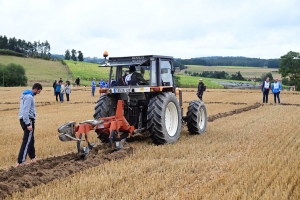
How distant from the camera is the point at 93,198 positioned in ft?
16.6

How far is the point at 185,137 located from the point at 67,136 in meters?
4.06

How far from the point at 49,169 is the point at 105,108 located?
307 cm

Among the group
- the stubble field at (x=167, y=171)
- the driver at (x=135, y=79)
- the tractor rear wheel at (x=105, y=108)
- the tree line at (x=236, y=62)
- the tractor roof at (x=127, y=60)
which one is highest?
the tree line at (x=236, y=62)

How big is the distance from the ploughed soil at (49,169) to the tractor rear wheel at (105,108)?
85cm

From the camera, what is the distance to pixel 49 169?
673 centimetres

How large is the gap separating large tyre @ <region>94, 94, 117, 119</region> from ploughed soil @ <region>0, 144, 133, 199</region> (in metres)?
1.22

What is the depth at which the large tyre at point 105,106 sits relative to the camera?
951 centimetres

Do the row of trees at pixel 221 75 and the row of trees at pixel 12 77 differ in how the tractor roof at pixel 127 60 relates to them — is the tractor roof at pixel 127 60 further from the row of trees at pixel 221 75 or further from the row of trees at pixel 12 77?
the row of trees at pixel 221 75

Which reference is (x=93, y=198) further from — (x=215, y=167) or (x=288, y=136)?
(x=288, y=136)

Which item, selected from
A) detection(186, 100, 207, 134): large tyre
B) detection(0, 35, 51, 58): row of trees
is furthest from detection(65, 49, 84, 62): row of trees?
detection(186, 100, 207, 134): large tyre

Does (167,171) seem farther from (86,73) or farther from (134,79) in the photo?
(86,73)

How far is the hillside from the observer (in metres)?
63.8

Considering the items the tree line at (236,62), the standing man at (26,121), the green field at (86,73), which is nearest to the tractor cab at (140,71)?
the standing man at (26,121)

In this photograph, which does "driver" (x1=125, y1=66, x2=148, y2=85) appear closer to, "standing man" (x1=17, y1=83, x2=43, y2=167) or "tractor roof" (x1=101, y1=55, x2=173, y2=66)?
"tractor roof" (x1=101, y1=55, x2=173, y2=66)
